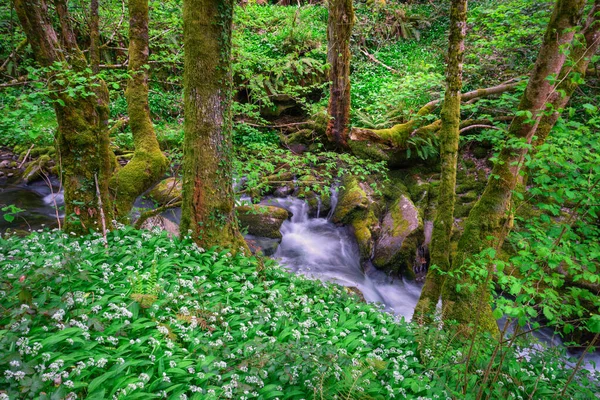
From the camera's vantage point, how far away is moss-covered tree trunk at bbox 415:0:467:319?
588 cm

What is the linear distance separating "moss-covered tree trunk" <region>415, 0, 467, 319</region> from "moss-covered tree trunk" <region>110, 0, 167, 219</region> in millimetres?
5657

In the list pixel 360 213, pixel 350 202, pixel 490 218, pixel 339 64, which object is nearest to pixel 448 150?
pixel 490 218

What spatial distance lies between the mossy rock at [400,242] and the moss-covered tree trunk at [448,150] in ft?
7.67

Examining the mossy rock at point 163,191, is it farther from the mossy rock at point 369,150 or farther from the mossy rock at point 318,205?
the mossy rock at point 369,150

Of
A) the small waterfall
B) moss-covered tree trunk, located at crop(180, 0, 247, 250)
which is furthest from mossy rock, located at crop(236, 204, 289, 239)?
moss-covered tree trunk, located at crop(180, 0, 247, 250)

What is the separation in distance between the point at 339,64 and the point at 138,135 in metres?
6.48

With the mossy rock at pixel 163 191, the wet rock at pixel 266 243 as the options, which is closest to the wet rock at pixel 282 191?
the wet rock at pixel 266 243

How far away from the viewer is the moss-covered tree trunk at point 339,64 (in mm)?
9836

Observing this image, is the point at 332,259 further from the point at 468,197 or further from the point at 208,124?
the point at 208,124

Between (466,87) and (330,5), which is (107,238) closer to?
(330,5)

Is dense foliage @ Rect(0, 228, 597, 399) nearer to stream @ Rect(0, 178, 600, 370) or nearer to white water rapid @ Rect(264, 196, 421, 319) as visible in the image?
stream @ Rect(0, 178, 600, 370)

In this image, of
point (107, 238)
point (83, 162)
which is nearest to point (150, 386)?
point (107, 238)

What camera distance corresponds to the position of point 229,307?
3.85 metres

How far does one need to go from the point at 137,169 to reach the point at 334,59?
6.90 meters
